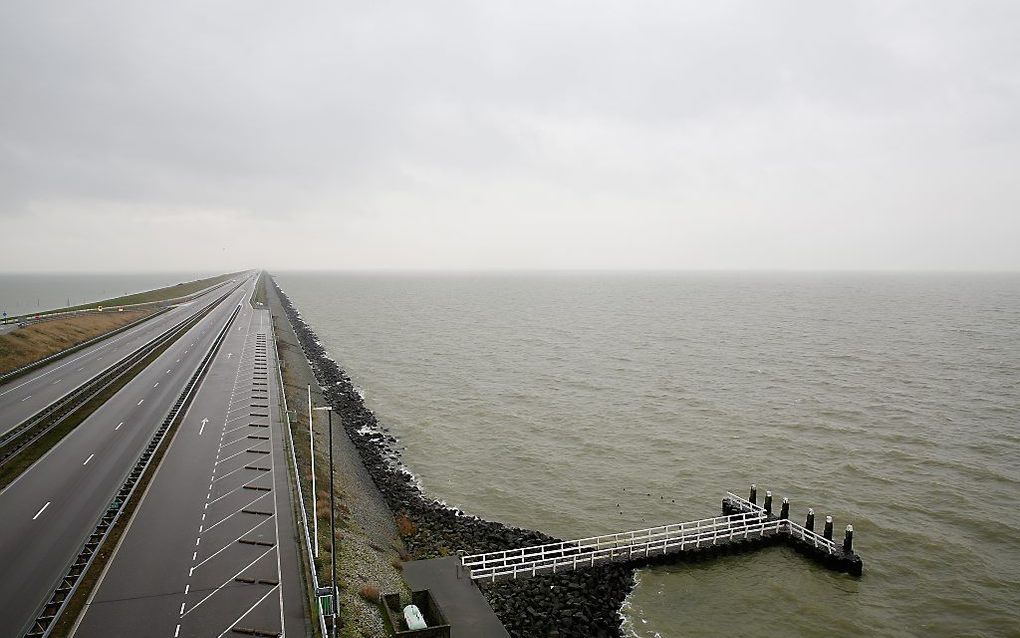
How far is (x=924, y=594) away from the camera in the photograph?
3123 centimetres

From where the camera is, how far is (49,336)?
87.7 m

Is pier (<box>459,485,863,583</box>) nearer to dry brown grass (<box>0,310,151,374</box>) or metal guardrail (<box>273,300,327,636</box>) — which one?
metal guardrail (<box>273,300,327,636</box>)

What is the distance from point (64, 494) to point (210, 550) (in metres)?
12.6

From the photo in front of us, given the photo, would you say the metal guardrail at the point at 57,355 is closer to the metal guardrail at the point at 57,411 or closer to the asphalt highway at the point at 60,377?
the asphalt highway at the point at 60,377

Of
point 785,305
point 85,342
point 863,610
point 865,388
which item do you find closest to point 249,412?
point 863,610

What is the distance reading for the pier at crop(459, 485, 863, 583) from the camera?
100 feet

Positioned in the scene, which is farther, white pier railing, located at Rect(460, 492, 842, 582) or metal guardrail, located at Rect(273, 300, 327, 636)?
white pier railing, located at Rect(460, 492, 842, 582)

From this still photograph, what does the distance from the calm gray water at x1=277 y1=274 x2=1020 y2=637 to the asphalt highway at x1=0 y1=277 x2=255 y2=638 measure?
68.6 feet

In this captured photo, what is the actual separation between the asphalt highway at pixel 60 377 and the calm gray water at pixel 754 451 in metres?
30.6

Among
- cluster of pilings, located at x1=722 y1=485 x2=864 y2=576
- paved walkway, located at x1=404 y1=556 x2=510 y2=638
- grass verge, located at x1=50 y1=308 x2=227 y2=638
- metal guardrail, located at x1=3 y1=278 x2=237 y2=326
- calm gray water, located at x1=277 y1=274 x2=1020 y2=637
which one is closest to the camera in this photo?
grass verge, located at x1=50 y1=308 x2=227 y2=638

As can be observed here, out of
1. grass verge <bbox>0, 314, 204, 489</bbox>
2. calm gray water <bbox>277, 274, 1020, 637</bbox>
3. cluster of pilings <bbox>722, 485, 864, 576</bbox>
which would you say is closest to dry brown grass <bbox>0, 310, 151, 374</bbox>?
grass verge <bbox>0, 314, 204, 489</bbox>

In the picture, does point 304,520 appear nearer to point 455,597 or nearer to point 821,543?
point 455,597

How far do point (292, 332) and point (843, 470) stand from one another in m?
106

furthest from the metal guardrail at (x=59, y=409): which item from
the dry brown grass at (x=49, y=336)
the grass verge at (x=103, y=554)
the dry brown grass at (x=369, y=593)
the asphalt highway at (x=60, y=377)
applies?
the dry brown grass at (x=369, y=593)
